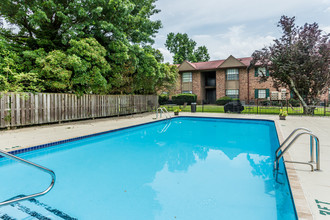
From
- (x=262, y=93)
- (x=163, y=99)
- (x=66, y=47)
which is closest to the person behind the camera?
(x=66, y=47)

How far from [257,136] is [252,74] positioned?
744 inches

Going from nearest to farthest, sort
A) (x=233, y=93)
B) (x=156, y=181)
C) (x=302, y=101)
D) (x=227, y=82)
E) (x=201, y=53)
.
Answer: (x=156, y=181)
(x=302, y=101)
(x=233, y=93)
(x=227, y=82)
(x=201, y=53)

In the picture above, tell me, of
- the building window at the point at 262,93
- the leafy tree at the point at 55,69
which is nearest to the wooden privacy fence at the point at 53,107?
the leafy tree at the point at 55,69

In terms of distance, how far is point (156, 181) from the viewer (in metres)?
4.04

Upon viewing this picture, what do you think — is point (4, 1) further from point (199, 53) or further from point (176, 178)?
point (199, 53)

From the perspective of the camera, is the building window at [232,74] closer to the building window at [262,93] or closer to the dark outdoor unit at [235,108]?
the building window at [262,93]

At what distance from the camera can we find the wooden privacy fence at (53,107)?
8.29 metres

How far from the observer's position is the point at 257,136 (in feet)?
27.5

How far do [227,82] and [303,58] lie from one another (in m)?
13.2

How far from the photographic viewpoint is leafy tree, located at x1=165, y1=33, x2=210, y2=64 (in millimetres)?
43406

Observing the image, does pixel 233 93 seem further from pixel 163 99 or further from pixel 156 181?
pixel 156 181

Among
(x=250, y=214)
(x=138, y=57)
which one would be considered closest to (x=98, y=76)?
(x=138, y=57)

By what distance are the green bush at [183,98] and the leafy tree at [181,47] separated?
18.6 m

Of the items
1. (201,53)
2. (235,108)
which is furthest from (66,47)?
(201,53)
